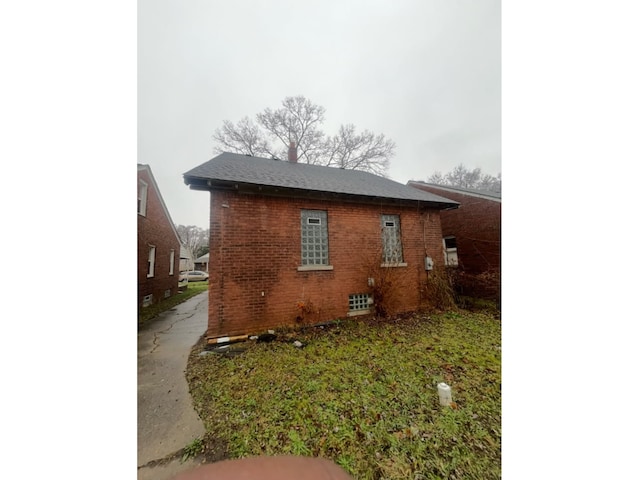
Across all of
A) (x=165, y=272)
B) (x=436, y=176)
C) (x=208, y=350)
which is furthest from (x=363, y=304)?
(x=436, y=176)

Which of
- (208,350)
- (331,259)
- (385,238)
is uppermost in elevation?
(385,238)

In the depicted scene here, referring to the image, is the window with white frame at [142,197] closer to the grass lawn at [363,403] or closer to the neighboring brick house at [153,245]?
the neighboring brick house at [153,245]

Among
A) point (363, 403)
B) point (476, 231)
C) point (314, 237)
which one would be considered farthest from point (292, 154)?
point (363, 403)

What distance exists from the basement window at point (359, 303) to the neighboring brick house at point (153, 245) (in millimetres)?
9236

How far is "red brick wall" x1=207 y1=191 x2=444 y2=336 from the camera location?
216 inches

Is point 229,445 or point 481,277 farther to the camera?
point 481,277

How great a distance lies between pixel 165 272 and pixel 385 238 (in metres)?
12.5

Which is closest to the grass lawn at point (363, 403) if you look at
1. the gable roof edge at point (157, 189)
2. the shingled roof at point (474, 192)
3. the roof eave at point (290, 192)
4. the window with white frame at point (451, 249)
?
the roof eave at point (290, 192)

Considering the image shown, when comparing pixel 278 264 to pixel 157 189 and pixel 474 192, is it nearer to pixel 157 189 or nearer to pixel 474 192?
pixel 157 189

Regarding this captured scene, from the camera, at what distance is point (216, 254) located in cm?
548

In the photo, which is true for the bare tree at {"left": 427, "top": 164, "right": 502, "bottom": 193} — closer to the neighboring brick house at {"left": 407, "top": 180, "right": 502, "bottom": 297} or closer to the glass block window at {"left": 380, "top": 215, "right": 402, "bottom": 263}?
the neighboring brick house at {"left": 407, "top": 180, "right": 502, "bottom": 297}

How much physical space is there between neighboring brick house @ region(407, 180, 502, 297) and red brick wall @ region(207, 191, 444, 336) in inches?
162

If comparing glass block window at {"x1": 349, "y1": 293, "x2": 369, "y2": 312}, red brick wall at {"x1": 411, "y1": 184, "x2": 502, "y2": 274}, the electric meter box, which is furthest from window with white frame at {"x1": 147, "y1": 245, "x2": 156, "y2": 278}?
red brick wall at {"x1": 411, "y1": 184, "x2": 502, "y2": 274}
